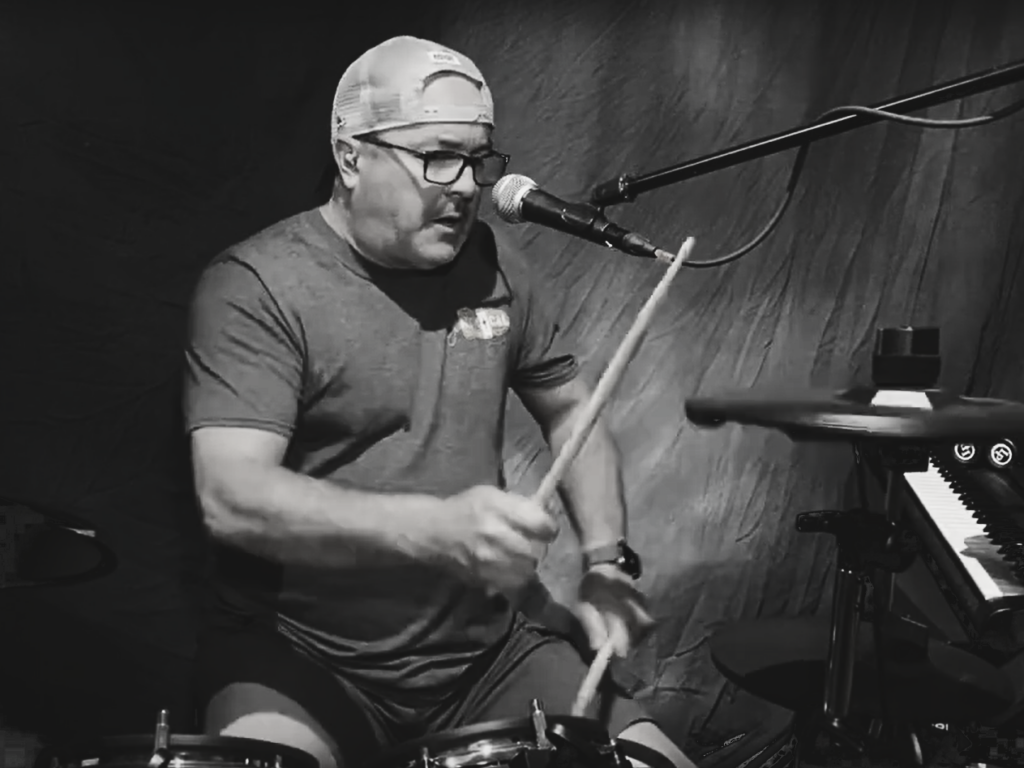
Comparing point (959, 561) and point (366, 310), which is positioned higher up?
point (366, 310)

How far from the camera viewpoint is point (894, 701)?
1740 mm

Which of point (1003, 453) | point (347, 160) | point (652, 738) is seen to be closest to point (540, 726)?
point (652, 738)

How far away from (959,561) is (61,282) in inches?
53.8

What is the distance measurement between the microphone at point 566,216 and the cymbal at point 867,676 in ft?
Answer: 2.46

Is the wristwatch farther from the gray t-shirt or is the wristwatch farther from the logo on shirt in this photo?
the logo on shirt

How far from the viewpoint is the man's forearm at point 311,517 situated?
4.68 feet

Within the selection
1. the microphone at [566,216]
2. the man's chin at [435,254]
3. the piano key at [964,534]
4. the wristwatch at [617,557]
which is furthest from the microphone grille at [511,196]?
the piano key at [964,534]

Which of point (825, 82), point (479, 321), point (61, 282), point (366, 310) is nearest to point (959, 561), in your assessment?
point (479, 321)

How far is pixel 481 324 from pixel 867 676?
32.1 inches

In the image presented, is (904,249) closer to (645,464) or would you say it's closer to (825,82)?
(825,82)

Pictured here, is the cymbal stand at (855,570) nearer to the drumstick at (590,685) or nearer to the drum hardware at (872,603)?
the drum hardware at (872,603)

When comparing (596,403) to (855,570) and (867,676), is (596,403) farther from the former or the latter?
(867,676)

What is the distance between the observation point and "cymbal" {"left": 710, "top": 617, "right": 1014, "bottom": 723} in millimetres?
1739

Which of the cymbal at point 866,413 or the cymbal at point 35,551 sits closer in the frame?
the cymbal at point 866,413
